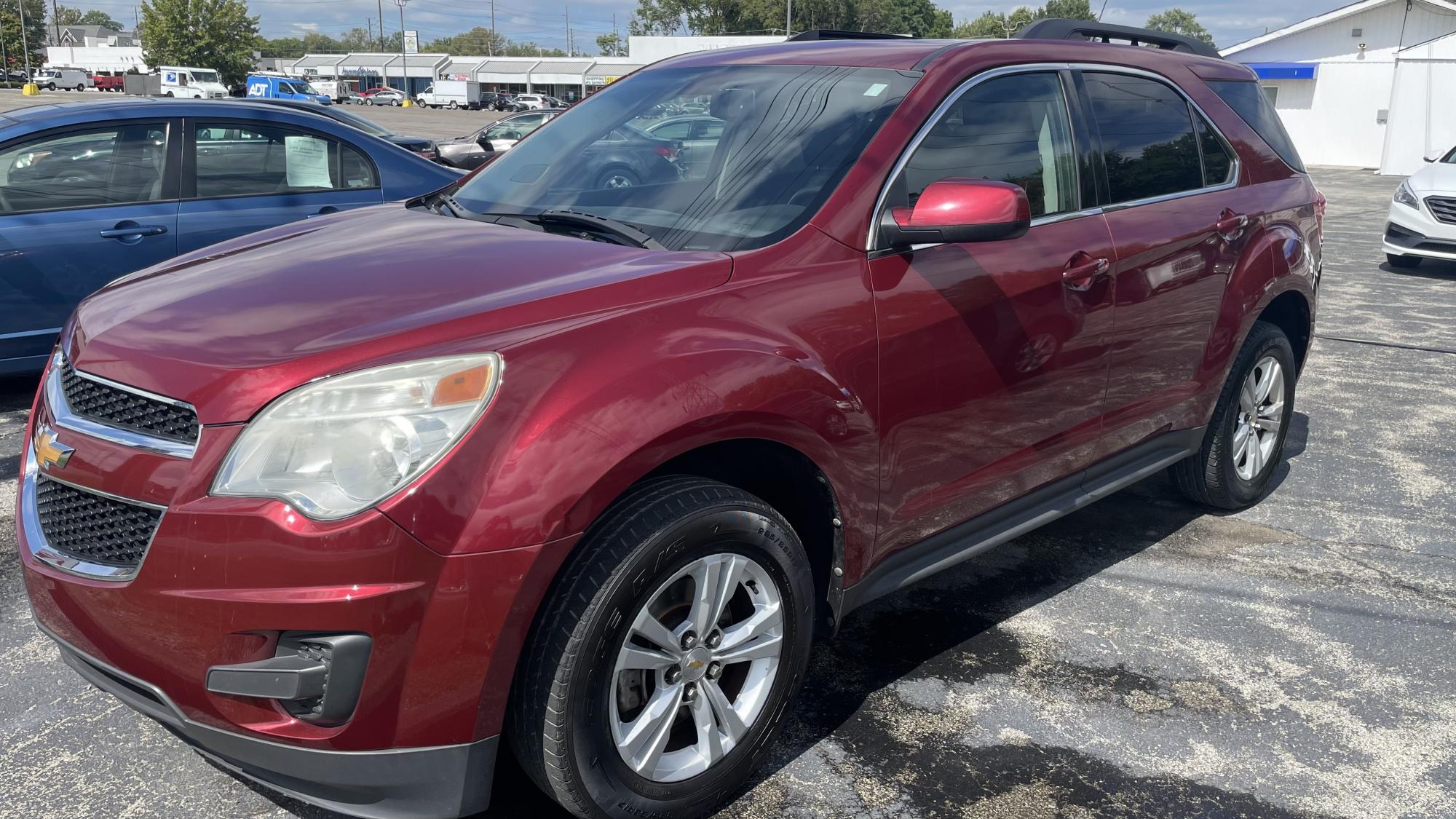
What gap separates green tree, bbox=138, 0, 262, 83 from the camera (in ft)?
246

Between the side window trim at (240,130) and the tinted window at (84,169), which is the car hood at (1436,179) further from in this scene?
the tinted window at (84,169)

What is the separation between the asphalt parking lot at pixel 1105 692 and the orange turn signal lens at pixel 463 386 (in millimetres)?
1074

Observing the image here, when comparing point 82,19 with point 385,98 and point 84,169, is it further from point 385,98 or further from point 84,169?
point 84,169

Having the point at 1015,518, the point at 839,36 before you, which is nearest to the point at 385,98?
the point at 839,36

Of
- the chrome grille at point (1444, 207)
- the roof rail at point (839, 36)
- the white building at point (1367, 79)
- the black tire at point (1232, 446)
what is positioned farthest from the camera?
the white building at point (1367, 79)

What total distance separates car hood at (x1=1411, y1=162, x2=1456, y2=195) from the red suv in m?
9.94

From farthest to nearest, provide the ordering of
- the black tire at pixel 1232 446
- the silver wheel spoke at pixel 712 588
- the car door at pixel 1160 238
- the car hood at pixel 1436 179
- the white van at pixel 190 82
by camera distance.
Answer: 1. the white van at pixel 190 82
2. the car hood at pixel 1436 179
3. the black tire at pixel 1232 446
4. the car door at pixel 1160 238
5. the silver wheel spoke at pixel 712 588

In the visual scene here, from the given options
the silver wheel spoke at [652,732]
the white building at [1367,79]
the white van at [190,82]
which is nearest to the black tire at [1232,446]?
the silver wheel spoke at [652,732]

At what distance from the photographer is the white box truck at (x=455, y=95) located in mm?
84312

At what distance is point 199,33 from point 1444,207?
79.8m

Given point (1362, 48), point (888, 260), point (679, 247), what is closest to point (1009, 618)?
point (888, 260)

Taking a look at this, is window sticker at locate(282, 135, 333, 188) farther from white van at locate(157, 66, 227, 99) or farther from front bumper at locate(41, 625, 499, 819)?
white van at locate(157, 66, 227, 99)

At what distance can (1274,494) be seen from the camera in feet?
17.2

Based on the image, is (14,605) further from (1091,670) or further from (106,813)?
(1091,670)
